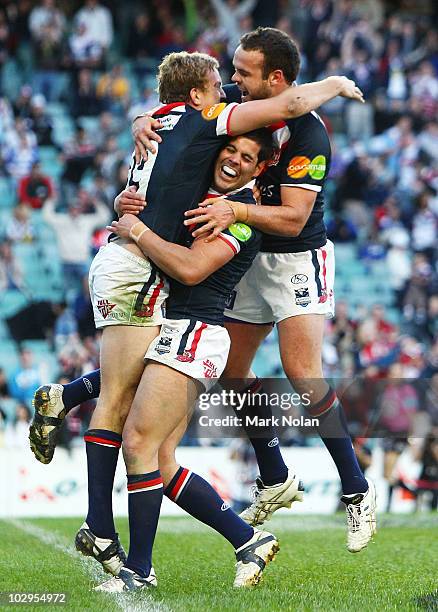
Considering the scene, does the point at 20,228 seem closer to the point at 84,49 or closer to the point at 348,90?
the point at 84,49

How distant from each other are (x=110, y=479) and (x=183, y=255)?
4.35 feet

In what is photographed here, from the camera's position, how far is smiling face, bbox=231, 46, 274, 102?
6637mm

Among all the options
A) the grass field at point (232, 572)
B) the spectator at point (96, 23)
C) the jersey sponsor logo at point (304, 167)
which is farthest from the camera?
the spectator at point (96, 23)

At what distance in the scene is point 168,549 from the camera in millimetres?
8312

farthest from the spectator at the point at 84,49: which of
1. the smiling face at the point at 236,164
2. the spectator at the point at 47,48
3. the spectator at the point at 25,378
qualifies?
the smiling face at the point at 236,164

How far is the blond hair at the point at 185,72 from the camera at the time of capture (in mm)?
6277

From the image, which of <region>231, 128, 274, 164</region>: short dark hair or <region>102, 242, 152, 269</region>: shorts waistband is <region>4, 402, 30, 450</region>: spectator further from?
<region>231, 128, 274, 164</region>: short dark hair

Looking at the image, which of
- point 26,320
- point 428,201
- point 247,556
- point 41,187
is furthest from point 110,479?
point 428,201

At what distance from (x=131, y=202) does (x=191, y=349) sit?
88 cm

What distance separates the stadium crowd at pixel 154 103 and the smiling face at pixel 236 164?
8058mm

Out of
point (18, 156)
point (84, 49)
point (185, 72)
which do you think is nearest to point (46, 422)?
point (185, 72)

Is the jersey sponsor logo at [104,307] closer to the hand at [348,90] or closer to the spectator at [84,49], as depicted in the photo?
the hand at [348,90]

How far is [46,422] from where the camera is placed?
6938mm

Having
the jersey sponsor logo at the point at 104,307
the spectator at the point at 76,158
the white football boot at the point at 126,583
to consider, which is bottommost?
the white football boot at the point at 126,583
